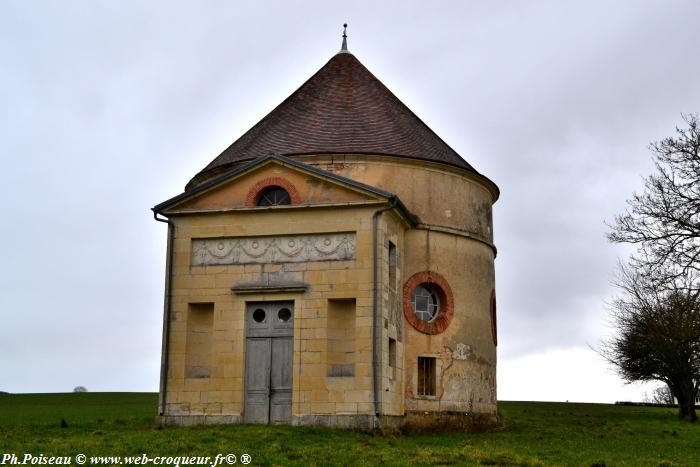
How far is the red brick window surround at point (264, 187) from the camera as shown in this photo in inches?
937

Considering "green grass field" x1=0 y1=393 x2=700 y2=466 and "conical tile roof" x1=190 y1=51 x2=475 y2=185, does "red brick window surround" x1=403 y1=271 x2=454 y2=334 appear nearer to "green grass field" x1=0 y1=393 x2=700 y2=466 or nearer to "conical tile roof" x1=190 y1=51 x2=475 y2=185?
"green grass field" x1=0 y1=393 x2=700 y2=466

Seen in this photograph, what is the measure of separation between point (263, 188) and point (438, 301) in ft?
20.0

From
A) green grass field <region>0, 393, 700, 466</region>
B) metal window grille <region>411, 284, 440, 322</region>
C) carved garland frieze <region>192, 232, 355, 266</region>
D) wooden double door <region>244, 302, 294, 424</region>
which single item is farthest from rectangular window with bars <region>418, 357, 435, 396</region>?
carved garland frieze <region>192, 232, 355, 266</region>

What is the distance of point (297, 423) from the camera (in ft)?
72.1

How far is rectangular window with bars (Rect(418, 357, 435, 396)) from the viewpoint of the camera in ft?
82.9

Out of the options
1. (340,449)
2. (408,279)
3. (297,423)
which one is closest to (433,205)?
(408,279)

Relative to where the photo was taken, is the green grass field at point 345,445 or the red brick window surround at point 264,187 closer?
the green grass field at point 345,445

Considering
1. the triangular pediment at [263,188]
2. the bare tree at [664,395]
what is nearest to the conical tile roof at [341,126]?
the triangular pediment at [263,188]

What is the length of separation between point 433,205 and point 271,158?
17.1 feet

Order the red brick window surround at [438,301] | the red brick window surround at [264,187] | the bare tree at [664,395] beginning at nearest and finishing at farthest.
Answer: the red brick window surround at [264,187] → the red brick window surround at [438,301] → the bare tree at [664,395]

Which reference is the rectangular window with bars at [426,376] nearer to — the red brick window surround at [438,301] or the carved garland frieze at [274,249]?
the red brick window surround at [438,301]

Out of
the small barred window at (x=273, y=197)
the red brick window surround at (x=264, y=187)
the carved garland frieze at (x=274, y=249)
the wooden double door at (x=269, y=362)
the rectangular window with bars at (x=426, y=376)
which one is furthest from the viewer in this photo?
the rectangular window with bars at (x=426, y=376)

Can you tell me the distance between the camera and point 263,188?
23969 mm

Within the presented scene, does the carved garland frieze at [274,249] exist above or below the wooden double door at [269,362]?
above
